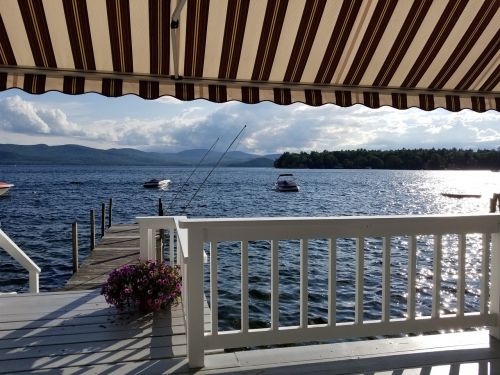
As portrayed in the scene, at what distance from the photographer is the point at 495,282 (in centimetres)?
292

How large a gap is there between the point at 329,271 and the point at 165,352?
47.7 inches

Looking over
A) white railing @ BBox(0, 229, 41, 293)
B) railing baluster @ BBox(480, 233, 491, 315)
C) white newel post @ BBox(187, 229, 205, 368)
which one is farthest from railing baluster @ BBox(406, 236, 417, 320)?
white railing @ BBox(0, 229, 41, 293)

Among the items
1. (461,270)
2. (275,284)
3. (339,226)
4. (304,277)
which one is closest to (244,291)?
(275,284)

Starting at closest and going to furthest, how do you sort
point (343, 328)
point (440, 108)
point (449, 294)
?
1. point (343, 328)
2. point (440, 108)
3. point (449, 294)

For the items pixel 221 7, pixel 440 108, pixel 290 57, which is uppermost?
pixel 221 7

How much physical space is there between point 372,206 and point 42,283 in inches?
1147

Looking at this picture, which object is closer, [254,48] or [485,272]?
[485,272]

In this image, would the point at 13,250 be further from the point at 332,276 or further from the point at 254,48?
the point at 332,276

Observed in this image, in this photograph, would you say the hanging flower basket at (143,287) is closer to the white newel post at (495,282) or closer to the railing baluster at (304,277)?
the railing baluster at (304,277)

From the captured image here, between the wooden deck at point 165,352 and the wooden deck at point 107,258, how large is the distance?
2943mm

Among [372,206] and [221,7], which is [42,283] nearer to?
[221,7]

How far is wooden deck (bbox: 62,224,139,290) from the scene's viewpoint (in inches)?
269

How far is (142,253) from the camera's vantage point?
4.15 meters

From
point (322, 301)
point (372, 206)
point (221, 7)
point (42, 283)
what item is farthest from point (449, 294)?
point (372, 206)
